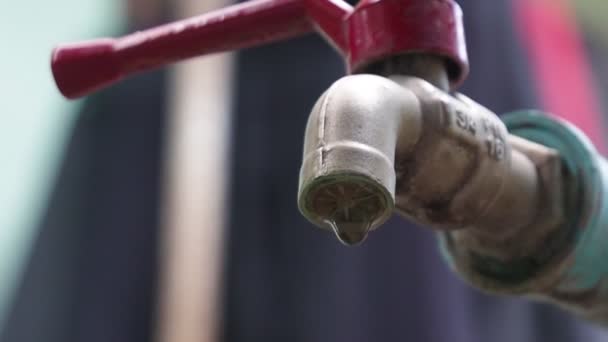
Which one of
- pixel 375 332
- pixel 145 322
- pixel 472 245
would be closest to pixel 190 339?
pixel 145 322

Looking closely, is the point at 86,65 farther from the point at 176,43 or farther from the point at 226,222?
the point at 226,222

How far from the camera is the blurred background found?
60 centimetres

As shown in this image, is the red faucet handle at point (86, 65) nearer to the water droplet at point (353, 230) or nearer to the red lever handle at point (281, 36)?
the red lever handle at point (281, 36)

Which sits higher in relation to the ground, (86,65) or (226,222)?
(86,65)

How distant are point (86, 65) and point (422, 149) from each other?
0.11 m

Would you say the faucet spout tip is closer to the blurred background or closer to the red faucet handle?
the red faucet handle

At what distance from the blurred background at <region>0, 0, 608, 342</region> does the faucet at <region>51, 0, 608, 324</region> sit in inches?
12.9

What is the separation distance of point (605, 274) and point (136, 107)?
22.4 inches

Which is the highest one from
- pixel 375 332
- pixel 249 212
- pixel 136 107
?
pixel 136 107

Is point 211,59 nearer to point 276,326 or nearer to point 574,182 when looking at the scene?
point 276,326

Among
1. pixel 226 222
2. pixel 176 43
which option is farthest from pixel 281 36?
pixel 226 222

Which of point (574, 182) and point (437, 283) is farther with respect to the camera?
point (437, 283)

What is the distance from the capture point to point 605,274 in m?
0.26

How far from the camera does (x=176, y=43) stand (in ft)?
0.78
